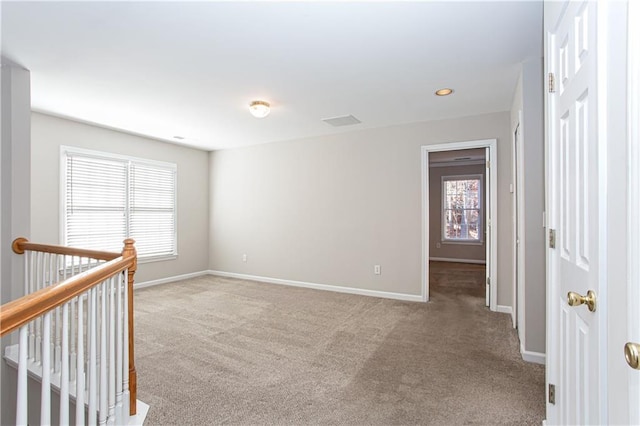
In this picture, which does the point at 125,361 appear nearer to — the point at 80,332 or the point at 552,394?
the point at 80,332

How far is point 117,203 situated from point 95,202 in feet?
1.06

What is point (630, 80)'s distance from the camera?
765 mm

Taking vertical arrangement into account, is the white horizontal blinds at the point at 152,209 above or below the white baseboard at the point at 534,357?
above

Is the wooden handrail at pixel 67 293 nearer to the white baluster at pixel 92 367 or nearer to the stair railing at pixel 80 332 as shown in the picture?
the stair railing at pixel 80 332

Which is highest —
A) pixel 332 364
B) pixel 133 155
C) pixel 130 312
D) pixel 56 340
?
pixel 133 155

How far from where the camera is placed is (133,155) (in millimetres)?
4977

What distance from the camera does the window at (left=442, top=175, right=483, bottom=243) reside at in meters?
7.61

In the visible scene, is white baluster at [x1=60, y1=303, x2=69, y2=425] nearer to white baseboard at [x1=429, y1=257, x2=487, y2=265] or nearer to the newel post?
Result: the newel post

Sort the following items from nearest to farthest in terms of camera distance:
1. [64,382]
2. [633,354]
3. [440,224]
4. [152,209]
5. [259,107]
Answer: [633,354] → [64,382] → [259,107] → [152,209] → [440,224]

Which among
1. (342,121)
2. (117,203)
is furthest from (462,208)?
(117,203)

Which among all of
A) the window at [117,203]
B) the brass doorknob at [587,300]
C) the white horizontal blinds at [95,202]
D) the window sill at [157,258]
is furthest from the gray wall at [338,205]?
the brass doorknob at [587,300]

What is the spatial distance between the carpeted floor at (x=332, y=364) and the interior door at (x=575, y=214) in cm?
72

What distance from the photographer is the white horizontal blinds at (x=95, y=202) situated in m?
4.23

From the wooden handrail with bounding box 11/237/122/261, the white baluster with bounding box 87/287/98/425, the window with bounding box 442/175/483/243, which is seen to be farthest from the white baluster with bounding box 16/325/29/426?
the window with bounding box 442/175/483/243
